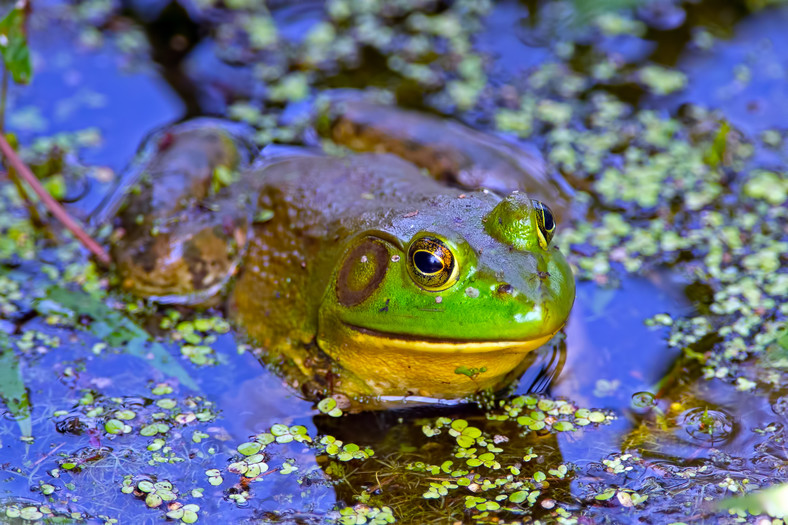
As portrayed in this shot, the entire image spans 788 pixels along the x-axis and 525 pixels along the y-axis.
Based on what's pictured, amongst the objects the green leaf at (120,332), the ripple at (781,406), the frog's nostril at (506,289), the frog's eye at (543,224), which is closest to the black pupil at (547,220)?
the frog's eye at (543,224)

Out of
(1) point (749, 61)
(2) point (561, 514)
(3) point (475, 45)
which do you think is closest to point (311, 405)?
(2) point (561, 514)

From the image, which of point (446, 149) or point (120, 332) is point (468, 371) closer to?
point (446, 149)

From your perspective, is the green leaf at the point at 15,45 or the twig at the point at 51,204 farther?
the twig at the point at 51,204

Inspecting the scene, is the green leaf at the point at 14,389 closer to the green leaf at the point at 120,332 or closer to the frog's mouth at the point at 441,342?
the green leaf at the point at 120,332

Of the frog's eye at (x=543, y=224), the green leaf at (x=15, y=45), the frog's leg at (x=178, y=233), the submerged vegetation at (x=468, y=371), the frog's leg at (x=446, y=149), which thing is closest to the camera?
the submerged vegetation at (x=468, y=371)

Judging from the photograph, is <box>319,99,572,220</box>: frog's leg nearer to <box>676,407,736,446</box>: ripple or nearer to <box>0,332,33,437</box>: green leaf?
<box>676,407,736,446</box>: ripple

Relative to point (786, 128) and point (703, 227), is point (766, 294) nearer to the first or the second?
point (703, 227)
